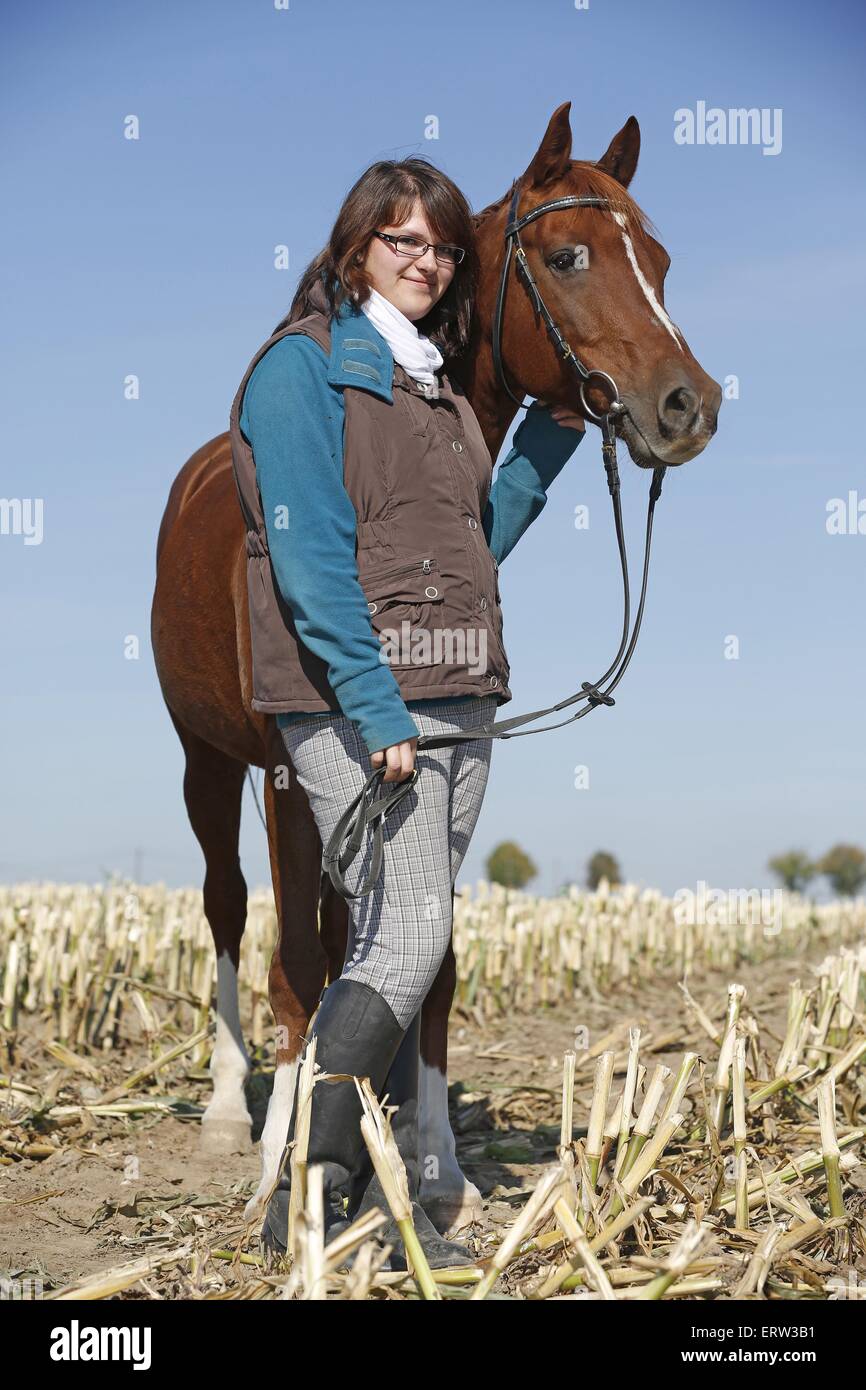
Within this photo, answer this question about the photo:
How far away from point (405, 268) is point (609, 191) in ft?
2.81

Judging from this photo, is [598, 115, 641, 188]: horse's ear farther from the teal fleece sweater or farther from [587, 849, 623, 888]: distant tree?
[587, 849, 623, 888]: distant tree

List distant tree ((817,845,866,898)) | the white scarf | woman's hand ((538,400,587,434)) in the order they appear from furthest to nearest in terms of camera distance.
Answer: distant tree ((817,845,866,898))
woman's hand ((538,400,587,434))
the white scarf

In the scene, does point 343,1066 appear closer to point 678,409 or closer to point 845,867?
point 678,409

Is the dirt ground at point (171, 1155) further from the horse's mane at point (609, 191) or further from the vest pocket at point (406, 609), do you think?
the horse's mane at point (609, 191)

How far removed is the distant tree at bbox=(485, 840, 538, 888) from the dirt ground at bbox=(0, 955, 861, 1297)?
63.0 meters

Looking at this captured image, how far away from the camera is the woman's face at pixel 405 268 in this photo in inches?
122

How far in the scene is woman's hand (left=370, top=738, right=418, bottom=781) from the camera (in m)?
2.80

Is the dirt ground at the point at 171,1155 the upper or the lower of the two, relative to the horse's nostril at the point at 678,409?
lower

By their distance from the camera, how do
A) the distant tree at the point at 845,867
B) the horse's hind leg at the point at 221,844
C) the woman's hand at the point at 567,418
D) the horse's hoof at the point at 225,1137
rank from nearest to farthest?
the woman's hand at the point at 567,418, the horse's hoof at the point at 225,1137, the horse's hind leg at the point at 221,844, the distant tree at the point at 845,867

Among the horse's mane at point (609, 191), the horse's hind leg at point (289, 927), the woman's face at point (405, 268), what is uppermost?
the horse's mane at point (609, 191)

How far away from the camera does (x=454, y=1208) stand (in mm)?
3781

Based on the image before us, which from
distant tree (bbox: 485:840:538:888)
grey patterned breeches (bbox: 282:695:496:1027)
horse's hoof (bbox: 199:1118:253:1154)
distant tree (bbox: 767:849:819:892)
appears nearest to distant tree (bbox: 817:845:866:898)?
distant tree (bbox: 767:849:819:892)

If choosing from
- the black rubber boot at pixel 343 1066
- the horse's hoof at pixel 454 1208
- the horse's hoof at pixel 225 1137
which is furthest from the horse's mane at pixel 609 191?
the horse's hoof at pixel 225 1137
